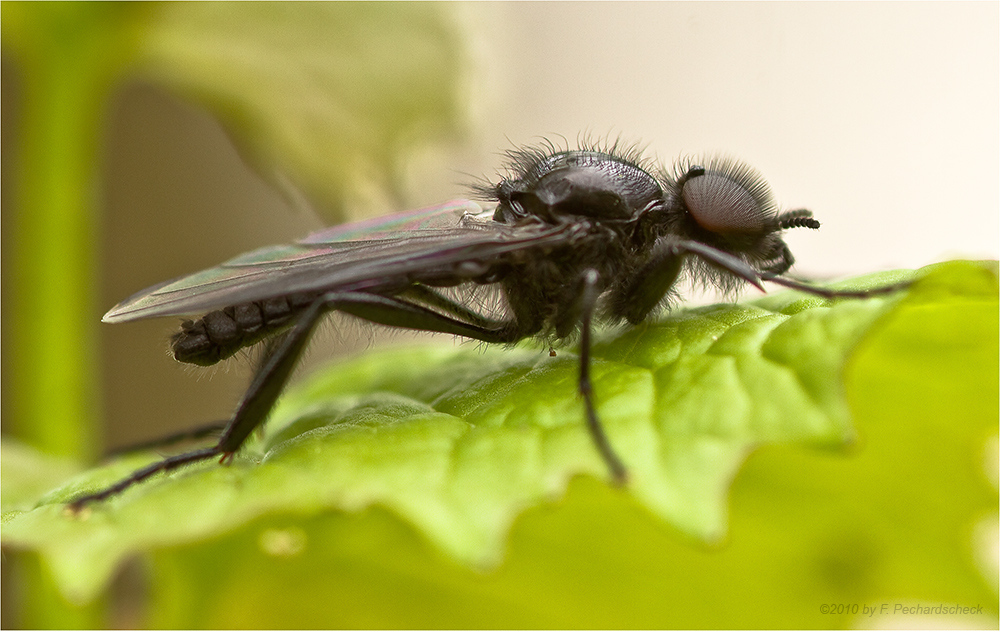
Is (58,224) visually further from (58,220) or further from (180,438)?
(180,438)

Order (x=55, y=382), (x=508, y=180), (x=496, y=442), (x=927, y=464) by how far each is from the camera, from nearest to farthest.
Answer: (x=496, y=442), (x=927, y=464), (x=508, y=180), (x=55, y=382)

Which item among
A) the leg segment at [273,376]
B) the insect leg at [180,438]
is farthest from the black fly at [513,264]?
the insect leg at [180,438]

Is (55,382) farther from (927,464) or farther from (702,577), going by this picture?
(927,464)

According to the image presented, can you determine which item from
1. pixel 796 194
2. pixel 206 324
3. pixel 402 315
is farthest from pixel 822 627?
Answer: pixel 796 194

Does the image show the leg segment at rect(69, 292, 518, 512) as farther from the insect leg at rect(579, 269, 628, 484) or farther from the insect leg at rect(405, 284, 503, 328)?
the insect leg at rect(579, 269, 628, 484)

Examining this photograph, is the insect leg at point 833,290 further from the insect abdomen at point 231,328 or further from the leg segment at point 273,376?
the insect abdomen at point 231,328

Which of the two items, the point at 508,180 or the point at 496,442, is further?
the point at 508,180

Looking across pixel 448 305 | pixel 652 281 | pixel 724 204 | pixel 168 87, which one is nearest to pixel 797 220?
pixel 724 204
